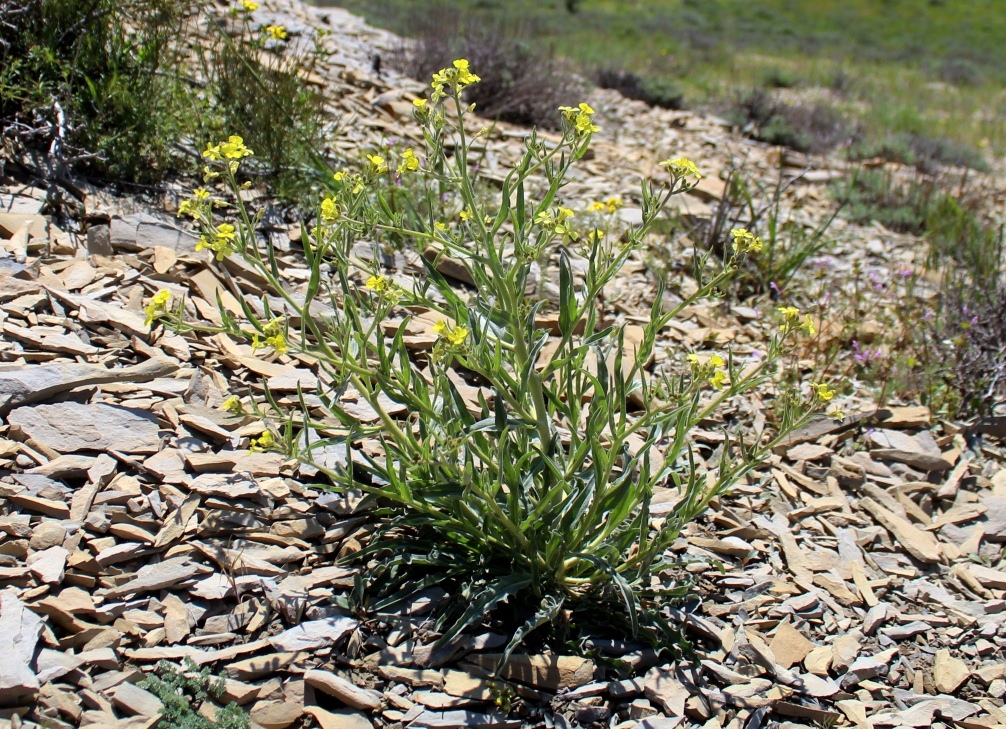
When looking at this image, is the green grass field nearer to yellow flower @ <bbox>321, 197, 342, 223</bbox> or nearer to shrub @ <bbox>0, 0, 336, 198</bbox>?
shrub @ <bbox>0, 0, 336, 198</bbox>

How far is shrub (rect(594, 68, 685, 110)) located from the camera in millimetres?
7820

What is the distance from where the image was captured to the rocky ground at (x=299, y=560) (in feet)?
6.91

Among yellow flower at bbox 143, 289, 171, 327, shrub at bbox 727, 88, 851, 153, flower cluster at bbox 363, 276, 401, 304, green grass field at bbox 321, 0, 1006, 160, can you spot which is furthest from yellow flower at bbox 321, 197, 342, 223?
green grass field at bbox 321, 0, 1006, 160

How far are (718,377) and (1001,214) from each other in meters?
5.32

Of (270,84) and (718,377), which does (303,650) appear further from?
(270,84)

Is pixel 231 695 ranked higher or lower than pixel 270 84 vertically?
lower

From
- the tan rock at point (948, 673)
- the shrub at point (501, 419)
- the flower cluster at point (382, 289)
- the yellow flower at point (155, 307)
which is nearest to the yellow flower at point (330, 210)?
the shrub at point (501, 419)

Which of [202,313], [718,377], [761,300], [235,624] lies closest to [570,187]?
[761,300]

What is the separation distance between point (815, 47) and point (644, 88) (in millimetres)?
15837

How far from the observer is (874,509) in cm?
320

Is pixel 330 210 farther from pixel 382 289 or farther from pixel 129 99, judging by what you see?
pixel 129 99

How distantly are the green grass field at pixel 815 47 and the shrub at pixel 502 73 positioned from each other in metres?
1.37

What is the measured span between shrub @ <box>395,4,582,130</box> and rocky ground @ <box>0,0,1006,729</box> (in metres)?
3.15

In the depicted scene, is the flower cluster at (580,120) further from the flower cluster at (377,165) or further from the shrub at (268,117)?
the shrub at (268,117)
